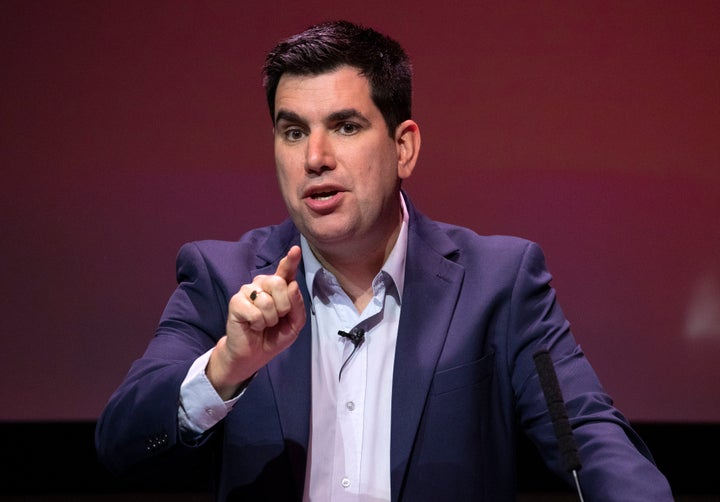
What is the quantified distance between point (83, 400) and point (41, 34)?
1393 millimetres

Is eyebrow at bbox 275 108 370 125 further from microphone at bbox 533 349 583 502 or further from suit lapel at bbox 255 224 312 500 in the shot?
microphone at bbox 533 349 583 502

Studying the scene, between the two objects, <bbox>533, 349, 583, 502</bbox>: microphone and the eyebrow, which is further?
the eyebrow

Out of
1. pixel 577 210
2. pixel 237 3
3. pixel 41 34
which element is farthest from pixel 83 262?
pixel 577 210

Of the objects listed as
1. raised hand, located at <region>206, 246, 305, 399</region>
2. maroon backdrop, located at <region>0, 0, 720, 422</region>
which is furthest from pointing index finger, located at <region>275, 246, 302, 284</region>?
maroon backdrop, located at <region>0, 0, 720, 422</region>

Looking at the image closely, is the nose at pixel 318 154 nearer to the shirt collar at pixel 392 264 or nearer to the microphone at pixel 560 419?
the shirt collar at pixel 392 264

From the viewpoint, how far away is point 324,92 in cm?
190

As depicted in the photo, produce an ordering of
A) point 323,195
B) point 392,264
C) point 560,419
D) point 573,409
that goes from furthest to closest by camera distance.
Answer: point 392,264
point 323,195
point 573,409
point 560,419

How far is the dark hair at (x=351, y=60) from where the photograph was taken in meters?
1.93

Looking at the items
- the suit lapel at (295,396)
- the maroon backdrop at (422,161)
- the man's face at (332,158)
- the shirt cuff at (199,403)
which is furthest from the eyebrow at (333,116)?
the maroon backdrop at (422,161)

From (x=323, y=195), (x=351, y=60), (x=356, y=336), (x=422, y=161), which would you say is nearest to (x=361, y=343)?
(x=356, y=336)

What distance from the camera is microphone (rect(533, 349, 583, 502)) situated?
4.32ft

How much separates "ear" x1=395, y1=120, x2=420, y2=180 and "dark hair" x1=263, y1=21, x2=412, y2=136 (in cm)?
2

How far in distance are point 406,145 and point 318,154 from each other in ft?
1.07

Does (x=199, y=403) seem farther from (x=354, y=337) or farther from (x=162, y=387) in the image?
(x=354, y=337)
